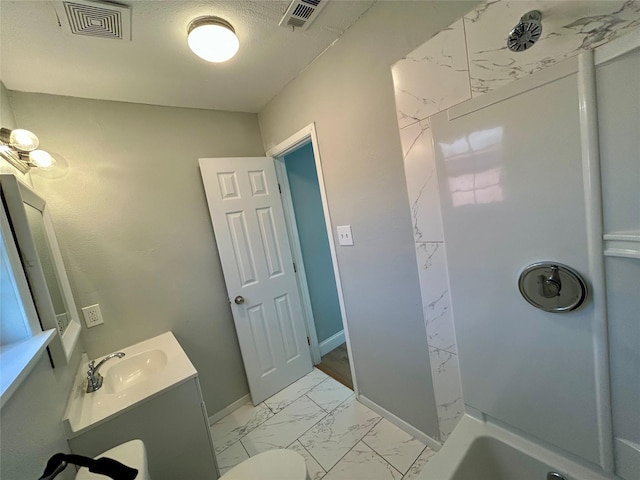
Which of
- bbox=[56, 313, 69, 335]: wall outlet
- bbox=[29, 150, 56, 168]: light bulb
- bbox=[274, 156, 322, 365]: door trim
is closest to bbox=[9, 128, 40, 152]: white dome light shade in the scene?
bbox=[29, 150, 56, 168]: light bulb

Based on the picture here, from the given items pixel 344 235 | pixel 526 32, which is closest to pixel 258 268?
pixel 344 235

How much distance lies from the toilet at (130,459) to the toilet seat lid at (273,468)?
30 cm

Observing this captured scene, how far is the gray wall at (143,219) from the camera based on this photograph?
145 cm

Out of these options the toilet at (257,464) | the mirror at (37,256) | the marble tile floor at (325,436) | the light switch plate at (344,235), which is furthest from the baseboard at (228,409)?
the light switch plate at (344,235)

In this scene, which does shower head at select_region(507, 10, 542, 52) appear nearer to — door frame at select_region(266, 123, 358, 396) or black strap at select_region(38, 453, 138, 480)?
door frame at select_region(266, 123, 358, 396)

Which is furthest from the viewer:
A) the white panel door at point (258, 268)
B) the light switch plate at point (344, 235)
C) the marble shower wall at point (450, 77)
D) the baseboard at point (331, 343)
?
the baseboard at point (331, 343)

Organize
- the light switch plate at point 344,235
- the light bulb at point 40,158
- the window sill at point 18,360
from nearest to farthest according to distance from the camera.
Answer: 1. the window sill at point 18,360
2. the light bulb at point 40,158
3. the light switch plate at point 344,235

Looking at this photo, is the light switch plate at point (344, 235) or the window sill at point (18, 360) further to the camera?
the light switch plate at point (344, 235)

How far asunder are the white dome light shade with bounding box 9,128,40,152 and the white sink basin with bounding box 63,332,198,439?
1127 mm

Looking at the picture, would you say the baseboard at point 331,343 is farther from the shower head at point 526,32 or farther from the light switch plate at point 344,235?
the shower head at point 526,32

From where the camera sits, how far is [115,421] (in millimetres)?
1025

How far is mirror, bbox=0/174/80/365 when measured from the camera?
0.91 m

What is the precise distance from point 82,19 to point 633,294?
6.77ft

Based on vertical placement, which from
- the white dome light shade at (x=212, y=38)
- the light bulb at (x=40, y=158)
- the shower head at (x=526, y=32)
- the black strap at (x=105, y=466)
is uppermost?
the white dome light shade at (x=212, y=38)
